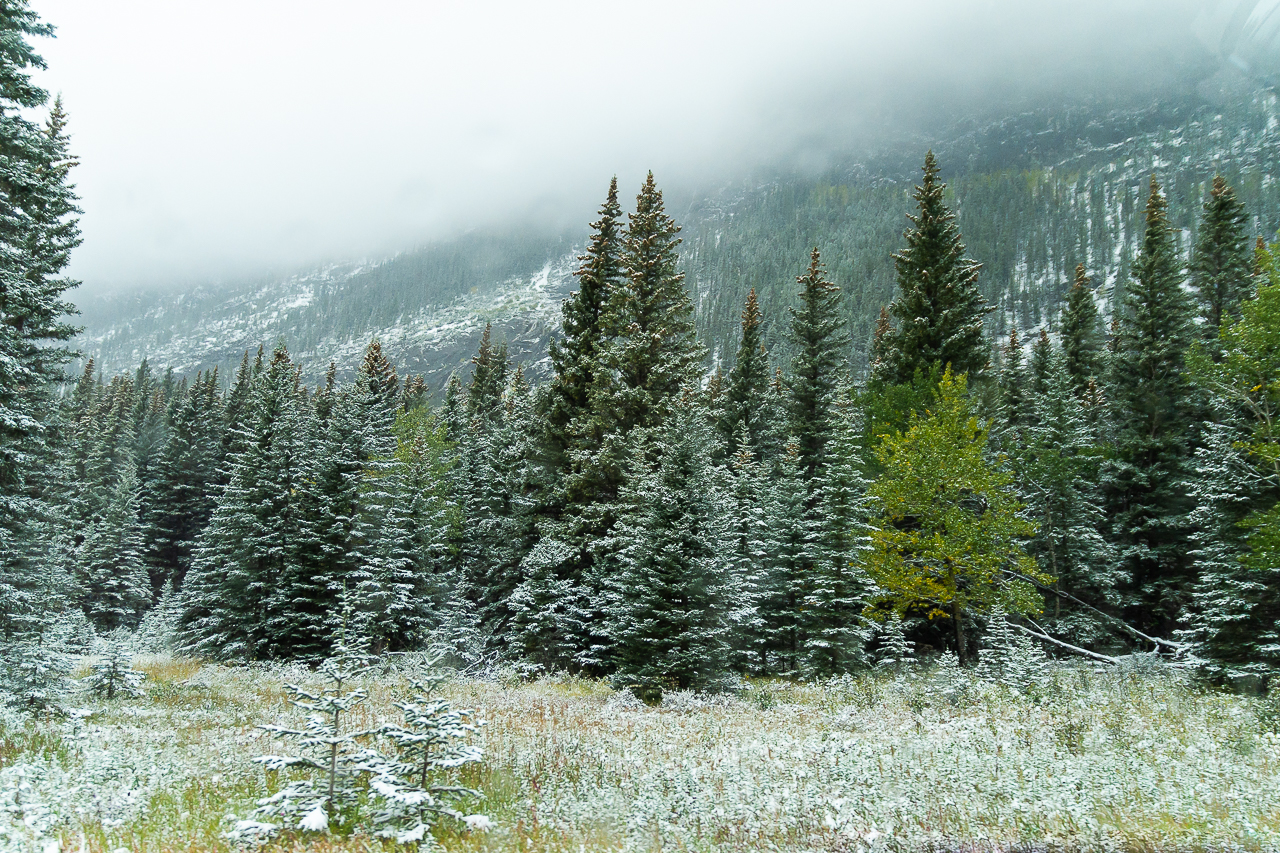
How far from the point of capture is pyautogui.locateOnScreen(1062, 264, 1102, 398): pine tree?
141 ft

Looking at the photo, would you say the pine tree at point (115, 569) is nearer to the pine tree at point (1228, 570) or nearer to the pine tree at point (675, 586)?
the pine tree at point (675, 586)

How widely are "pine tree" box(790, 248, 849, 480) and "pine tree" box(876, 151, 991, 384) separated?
2621 mm

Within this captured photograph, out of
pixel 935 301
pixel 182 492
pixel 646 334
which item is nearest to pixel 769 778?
pixel 646 334

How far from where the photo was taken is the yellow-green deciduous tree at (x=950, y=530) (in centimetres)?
1870

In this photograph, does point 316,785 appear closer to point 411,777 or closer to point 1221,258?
point 411,777

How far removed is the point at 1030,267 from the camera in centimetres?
18562

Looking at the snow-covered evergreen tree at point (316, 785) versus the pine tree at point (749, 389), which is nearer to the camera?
the snow-covered evergreen tree at point (316, 785)

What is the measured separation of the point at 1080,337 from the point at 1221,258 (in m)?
13.1

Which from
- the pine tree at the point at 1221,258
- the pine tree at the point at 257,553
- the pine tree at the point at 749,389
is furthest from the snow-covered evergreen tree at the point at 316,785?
the pine tree at the point at 1221,258

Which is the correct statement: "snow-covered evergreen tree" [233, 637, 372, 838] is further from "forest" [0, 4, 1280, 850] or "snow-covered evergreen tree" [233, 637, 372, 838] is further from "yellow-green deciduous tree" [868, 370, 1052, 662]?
"yellow-green deciduous tree" [868, 370, 1052, 662]

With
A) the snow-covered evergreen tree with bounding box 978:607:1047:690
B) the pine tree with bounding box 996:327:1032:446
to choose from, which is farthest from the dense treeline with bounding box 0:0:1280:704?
the pine tree with bounding box 996:327:1032:446

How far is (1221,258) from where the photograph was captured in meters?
31.1

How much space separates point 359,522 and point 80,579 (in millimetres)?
30488

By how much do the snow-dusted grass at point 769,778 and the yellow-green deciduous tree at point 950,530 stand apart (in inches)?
263
